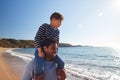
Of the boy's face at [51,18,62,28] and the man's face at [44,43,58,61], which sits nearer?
the man's face at [44,43,58,61]


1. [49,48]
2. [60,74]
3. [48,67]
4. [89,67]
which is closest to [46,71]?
[48,67]

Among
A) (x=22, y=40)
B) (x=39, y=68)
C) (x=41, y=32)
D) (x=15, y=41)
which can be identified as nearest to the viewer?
(x=39, y=68)

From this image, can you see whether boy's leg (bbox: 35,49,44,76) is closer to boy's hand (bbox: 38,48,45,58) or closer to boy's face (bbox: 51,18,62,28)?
boy's hand (bbox: 38,48,45,58)

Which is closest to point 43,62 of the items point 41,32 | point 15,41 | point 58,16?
point 41,32

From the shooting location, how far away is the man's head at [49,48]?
3.09 m

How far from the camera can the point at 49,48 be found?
3.09 metres

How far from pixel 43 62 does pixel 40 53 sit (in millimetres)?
163

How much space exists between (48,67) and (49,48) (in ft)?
0.80

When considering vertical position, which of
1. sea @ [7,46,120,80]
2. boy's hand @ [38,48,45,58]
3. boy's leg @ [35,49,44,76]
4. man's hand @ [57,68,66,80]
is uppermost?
boy's hand @ [38,48,45,58]

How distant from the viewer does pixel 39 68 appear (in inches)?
121

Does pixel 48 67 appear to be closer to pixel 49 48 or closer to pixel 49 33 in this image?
pixel 49 48

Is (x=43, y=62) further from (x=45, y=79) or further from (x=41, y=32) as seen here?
(x=41, y=32)

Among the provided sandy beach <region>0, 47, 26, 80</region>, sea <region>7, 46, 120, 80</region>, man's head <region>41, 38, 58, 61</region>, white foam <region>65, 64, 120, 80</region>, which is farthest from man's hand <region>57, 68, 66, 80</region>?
white foam <region>65, 64, 120, 80</region>

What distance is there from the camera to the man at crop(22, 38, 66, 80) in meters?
3.08
